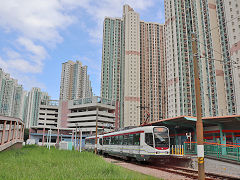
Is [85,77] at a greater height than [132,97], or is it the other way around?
[85,77]

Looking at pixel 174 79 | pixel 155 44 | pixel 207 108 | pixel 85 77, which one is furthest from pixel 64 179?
pixel 85 77

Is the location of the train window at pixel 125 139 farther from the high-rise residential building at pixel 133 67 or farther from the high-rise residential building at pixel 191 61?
the high-rise residential building at pixel 133 67

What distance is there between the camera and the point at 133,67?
118562mm

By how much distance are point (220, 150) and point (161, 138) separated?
5.28 m

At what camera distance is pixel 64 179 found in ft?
29.0

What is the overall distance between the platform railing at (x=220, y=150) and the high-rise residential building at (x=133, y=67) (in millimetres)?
86464

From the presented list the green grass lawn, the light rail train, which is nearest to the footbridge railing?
the green grass lawn

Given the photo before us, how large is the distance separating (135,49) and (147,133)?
104 meters

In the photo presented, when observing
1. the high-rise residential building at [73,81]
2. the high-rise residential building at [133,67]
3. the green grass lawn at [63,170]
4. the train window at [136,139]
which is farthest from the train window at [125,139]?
the high-rise residential building at [73,81]

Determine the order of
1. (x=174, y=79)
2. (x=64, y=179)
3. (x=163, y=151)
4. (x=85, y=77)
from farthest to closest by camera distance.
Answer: (x=85, y=77) < (x=174, y=79) < (x=163, y=151) < (x=64, y=179)

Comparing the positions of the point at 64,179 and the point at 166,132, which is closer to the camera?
the point at 64,179

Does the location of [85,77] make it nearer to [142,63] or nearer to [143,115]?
[142,63]

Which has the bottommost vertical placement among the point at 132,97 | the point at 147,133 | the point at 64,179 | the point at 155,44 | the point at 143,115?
the point at 64,179

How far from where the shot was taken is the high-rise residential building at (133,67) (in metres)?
115
